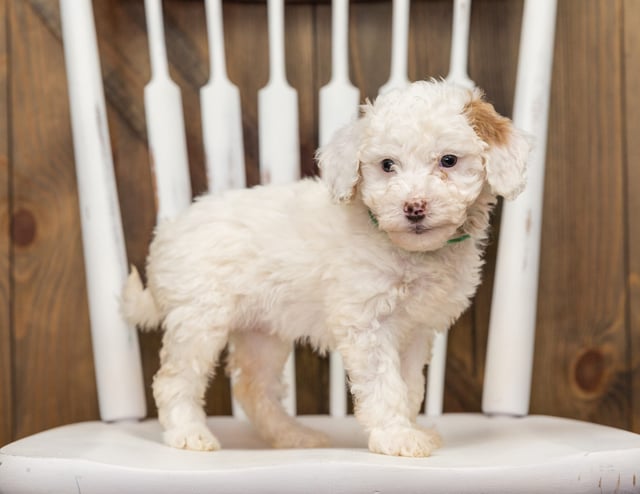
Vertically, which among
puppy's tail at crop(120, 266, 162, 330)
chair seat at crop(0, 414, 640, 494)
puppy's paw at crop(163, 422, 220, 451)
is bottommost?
puppy's paw at crop(163, 422, 220, 451)

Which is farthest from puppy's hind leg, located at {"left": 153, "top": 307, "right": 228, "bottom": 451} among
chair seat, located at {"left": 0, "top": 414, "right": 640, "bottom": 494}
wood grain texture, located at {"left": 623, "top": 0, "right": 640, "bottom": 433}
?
wood grain texture, located at {"left": 623, "top": 0, "right": 640, "bottom": 433}

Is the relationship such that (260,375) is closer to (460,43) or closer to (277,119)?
(277,119)

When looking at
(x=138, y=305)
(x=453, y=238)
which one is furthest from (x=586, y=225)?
(x=138, y=305)

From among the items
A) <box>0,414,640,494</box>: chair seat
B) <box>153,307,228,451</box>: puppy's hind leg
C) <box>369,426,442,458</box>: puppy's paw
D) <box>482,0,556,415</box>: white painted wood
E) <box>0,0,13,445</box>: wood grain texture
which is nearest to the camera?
<box>0,414,640,494</box>: chair seat

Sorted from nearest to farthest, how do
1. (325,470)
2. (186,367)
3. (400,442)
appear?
1. (325,470)
2. (400,442)
3. (186,367)

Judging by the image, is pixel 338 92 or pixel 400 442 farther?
A: pixel 338 92

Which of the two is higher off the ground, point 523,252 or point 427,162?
point 427,162

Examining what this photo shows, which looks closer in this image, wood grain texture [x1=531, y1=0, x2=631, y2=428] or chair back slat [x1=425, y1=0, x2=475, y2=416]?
chair back slat [x1=425, y1=0, x2=475, y2=416]

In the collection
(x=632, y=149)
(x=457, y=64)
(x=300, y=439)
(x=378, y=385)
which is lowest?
(x=300, y=439)

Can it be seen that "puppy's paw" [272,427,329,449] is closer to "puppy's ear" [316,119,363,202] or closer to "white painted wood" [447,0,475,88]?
"puppy's ear" [316,119,363,202]

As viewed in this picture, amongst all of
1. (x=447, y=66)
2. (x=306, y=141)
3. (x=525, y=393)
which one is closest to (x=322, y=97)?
(x=306, y=141)

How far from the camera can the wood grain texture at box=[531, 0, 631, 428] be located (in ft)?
3.87

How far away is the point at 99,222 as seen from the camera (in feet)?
3.20

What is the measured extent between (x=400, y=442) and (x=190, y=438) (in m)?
0.23
